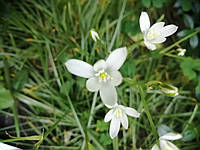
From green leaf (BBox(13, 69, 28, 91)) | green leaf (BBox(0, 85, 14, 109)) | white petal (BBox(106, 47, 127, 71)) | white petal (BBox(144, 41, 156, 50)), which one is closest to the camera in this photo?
white petal (BBox(106, 47, 127, 71))

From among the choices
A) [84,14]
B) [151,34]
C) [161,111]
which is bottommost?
[161,111]

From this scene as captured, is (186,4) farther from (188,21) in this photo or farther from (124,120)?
(124,120)

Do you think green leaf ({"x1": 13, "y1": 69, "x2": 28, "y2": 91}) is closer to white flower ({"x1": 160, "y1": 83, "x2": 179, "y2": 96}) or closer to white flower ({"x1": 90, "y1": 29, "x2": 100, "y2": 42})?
white flower ({"x1": 90, "y1": 29, "x2": 100, "y2": 42})

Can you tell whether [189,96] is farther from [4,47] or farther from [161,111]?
[4,47]

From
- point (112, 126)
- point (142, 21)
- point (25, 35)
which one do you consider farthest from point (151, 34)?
point (25, 35)

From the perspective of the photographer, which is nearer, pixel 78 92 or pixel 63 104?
pixel 63 104

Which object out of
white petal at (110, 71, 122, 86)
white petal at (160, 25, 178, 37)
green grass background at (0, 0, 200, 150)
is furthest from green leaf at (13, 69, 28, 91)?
white petal at (160, 25, 178, 37)
